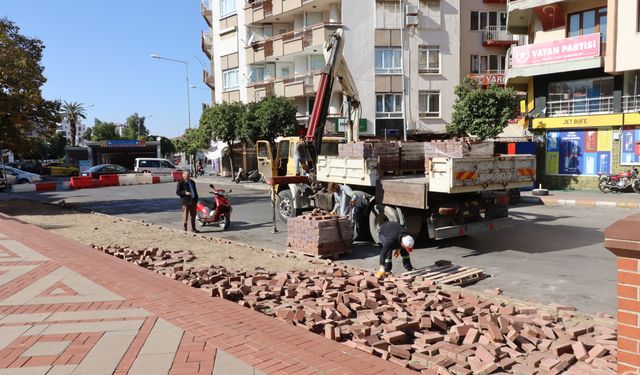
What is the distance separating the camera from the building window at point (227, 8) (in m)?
42.9

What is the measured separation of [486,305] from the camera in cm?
584

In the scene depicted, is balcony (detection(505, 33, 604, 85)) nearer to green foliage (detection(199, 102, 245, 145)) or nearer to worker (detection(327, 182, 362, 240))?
worker (detection(327, 182, 362, 240))

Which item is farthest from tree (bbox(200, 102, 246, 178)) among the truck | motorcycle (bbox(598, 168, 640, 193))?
the truck

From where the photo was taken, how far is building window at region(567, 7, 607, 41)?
22045 mm

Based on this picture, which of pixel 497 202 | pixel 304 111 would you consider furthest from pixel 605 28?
pixel 304 111

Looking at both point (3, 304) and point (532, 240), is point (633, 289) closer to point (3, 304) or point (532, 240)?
point (3, 304)

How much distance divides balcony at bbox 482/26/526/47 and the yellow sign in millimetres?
12833

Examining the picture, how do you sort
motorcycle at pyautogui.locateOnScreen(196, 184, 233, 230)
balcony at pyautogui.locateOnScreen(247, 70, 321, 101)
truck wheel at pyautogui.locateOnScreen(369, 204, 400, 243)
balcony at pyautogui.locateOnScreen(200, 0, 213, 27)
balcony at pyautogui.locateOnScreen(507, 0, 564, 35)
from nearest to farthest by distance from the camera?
truck wheel at pyautogui.locateOnScreen(369, 204, 400, 243) → motorcycle at pyautogui.locateOnScreen(196, 184, 233, 230) → balcony at pyautogui.locateOnScreen(507, 0, 564, 35) → balcony at pyautogui.locateOnScreen(247, 70, 321, 101) → balcony at pyautogui.locateOnScreen(200, 0, 213, 27)

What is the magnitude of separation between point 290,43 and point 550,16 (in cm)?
1870

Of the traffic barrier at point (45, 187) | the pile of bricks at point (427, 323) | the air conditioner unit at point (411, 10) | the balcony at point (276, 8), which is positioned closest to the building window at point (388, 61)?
the air conditioner unit at point (411, 10)

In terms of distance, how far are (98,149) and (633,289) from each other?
63839 millimetres

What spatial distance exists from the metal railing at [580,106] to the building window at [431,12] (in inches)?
508

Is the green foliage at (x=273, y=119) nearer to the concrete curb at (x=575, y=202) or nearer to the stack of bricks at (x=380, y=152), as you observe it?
the concrete curb at (x=575, y=202)

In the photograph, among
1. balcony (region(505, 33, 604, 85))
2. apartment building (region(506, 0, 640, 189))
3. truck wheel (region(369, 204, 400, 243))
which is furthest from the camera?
balcony (region(505, 33, 604, 85))
